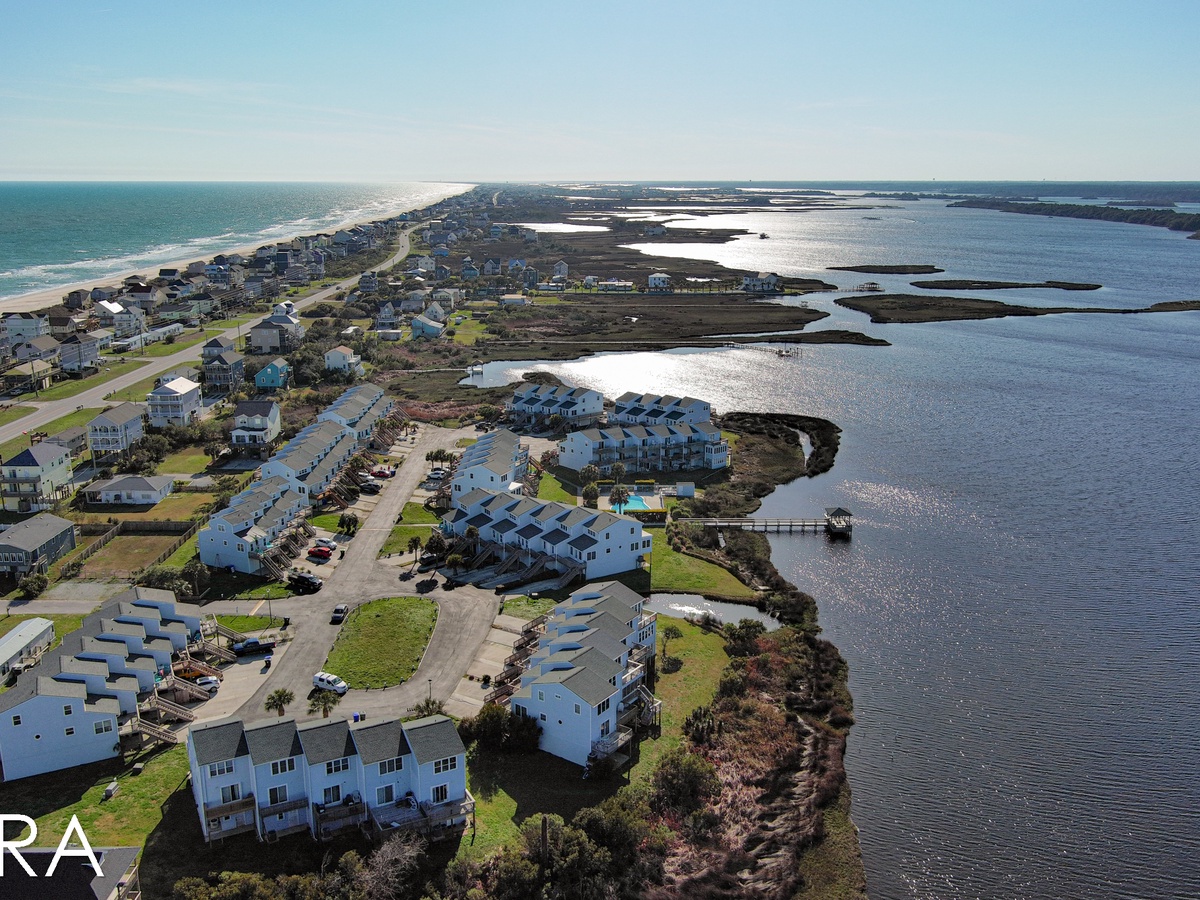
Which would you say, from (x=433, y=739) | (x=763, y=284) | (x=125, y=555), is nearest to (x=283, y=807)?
(x=433, y=739)

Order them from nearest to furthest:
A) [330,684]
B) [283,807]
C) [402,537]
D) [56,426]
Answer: [283,807] < [330,684] < [402,537] < [56,426]

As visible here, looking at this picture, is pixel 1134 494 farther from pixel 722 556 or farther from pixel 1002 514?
pixel 722 556

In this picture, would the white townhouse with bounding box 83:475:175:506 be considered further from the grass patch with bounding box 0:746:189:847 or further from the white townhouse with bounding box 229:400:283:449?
the grass patch with bounding box 0:746:189:847

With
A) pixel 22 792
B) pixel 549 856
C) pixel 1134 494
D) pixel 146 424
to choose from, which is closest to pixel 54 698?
pixel 22 792

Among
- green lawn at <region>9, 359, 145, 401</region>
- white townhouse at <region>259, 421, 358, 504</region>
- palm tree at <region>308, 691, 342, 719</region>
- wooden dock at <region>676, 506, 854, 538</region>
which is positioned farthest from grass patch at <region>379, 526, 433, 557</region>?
green lawn at <region>9, 359, 145, 401</region>

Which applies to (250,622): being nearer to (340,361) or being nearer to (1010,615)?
(1010,615)
